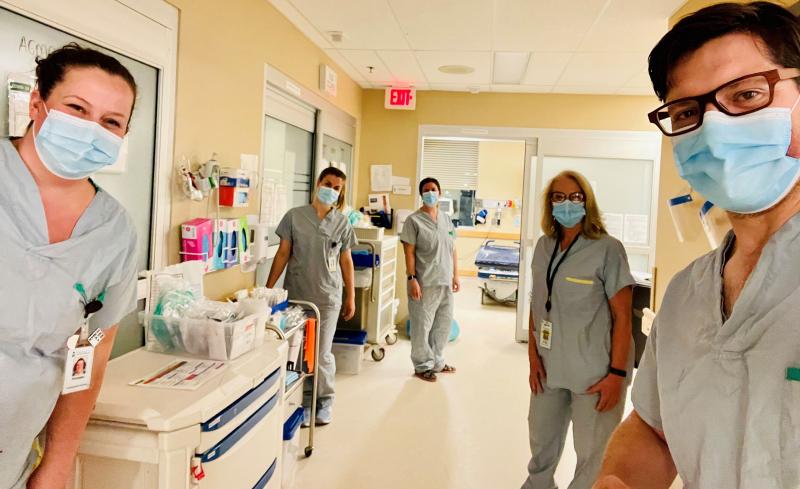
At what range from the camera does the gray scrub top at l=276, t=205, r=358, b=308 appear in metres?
2.97

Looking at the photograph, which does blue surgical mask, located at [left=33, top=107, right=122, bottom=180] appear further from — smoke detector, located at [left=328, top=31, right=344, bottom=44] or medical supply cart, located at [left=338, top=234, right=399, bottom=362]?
medical supply cart, located at [left=338, top=234, right=399, bottom=362]

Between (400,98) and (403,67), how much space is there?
66 centimetres

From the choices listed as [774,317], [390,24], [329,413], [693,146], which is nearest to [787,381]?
[774,317]

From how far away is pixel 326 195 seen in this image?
3.01 m

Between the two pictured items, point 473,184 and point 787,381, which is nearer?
point 787,381

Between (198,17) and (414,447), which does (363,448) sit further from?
(198,17)

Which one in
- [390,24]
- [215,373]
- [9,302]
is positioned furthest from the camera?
[390,24]

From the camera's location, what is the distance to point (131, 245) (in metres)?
1.24

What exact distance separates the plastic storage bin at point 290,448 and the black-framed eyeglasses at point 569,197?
1.55 m

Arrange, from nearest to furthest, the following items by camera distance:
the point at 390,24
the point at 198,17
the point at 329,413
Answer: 1. the point at 198,17
2. the point at 329,413
3. the point at 390,24

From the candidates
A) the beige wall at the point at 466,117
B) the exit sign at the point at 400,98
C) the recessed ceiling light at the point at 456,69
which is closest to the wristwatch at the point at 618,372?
the recessed ceiling light at the point at 456,69

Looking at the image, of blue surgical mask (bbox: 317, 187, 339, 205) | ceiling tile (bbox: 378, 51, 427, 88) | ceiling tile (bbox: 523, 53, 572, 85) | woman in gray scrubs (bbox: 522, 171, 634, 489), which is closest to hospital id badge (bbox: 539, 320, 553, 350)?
woman in gray scrubs (bbox: 522, 171, 634, 489)

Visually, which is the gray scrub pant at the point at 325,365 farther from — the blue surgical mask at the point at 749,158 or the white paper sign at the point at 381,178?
the blue surgical mask at the point at 749,158

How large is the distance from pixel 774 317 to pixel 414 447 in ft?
7.94
